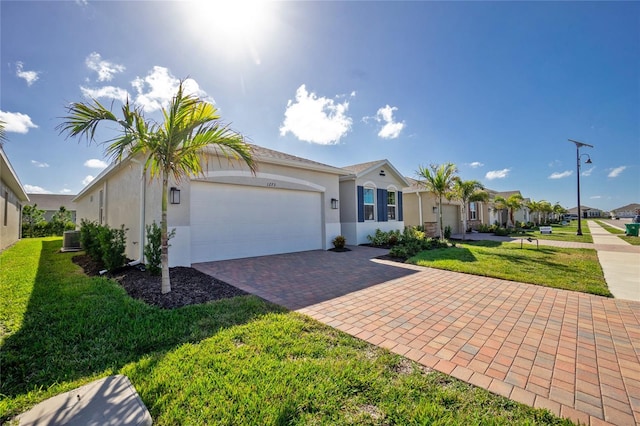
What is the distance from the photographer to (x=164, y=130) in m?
5.12

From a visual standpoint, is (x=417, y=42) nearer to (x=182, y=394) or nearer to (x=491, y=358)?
(x=491, y=358)

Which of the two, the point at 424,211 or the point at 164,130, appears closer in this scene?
the point at 164,130

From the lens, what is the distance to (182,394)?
2.32 metres

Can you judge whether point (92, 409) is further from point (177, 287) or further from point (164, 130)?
point (164, 130)

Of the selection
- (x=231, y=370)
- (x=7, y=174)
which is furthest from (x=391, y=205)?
(x=7, y=174)

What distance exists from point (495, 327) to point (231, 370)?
3.72 meters

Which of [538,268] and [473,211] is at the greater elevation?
[473,211]

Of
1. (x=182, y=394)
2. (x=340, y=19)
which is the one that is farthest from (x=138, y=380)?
(x=340, y=19)

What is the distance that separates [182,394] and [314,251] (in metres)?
9.03

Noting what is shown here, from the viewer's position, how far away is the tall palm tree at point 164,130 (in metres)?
4.70

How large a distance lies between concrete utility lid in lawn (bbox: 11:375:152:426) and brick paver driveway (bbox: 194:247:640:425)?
8.17ft

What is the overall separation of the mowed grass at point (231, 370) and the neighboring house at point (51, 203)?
130 feet

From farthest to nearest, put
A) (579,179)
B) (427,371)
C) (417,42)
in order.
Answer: (579,179)
(417,42)
(427,371)

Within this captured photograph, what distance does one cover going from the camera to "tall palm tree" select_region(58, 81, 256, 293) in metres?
4.70
